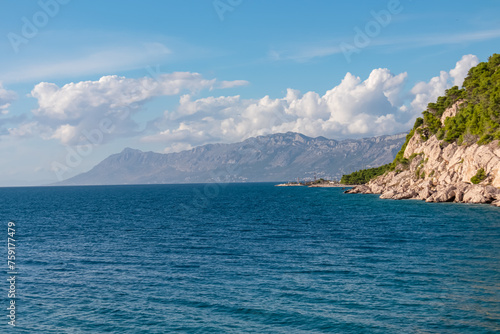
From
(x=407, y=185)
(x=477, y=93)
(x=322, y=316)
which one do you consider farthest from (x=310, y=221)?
(x=477, y=93)

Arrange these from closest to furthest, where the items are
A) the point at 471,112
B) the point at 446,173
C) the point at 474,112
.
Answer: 1. the point at 446,173
2. the point at 474,112
3. the point at 471,112

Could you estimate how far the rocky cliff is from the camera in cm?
11244

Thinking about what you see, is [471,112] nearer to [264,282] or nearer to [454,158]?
[454,158]

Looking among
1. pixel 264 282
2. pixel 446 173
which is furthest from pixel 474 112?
pixel 264 282

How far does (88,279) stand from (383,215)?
69.1m

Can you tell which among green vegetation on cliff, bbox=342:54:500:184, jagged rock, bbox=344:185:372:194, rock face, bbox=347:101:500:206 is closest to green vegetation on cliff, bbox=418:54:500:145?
green vegetation on cliff, bbox=342:54:500:184

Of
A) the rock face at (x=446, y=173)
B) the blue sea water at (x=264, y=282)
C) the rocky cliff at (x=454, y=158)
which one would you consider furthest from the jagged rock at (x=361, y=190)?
the blue sea water at (x=264, y=282)

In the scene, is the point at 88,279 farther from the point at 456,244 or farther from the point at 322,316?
the point at 456,244

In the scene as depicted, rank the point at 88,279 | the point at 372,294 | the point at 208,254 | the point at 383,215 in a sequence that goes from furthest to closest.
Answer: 1. the point at 383,215
2. the point at 208,254
3. the point at 88,279
4. the point at 372,294

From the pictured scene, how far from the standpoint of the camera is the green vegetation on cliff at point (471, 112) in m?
127

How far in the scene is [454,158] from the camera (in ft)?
433

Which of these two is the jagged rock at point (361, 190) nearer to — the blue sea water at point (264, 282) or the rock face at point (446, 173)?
the rock face at point (446, 173)

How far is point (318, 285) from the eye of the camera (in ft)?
116

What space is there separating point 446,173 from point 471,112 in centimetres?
2815
